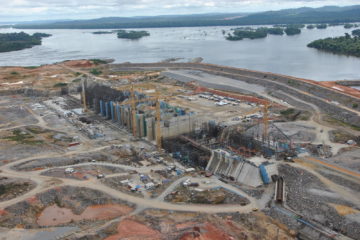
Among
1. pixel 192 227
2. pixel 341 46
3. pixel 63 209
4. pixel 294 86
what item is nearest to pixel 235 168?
pixel 192 227

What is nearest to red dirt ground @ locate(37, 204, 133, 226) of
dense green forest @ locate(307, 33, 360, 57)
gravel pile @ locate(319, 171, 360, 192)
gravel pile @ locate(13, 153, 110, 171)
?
gravel pile @ locate(13, 153, 110, 171)

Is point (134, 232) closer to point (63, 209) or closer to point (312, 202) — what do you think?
point (63, 209)

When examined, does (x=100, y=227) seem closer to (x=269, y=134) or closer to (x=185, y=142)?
(x=185, y=142)

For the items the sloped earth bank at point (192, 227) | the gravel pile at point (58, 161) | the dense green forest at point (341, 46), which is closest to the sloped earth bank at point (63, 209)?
the sloped earth bank at point (192, 227)

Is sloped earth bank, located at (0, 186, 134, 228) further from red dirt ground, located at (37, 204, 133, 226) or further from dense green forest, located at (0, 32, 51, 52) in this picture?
dense green forest, located at (0, 32, 51, 52)

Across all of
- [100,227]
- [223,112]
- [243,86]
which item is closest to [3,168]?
[100,227]

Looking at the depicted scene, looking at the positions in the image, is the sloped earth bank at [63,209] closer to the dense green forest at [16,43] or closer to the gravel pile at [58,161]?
the gravel pile at [58,161]
